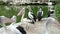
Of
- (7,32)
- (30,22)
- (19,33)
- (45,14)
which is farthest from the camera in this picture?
(45,14)

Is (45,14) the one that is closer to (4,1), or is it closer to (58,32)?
(58,32)

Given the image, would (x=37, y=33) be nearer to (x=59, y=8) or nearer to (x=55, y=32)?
(x=55, y=32)

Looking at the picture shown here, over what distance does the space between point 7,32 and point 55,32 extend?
180 centimetres

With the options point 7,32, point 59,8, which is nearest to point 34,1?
point 59,8

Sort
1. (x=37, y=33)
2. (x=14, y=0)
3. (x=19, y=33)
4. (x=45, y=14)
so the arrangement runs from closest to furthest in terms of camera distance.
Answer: (x=19, y=33) → (x=37, y=33) → (x=45, y=14) → (x=14, y=0)

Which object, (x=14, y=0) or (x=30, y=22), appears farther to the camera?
(x=14, y=0)

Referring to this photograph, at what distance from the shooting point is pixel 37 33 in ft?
15.7

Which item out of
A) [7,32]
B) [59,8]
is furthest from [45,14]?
[7,32]

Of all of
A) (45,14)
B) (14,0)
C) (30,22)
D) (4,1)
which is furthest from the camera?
(14,0)

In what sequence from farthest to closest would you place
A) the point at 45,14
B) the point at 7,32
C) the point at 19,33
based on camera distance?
the point at 45,14
the point at 7,32
the point at 19,33

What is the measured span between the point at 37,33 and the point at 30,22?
158cm

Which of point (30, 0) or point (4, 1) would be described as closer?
point (4, 1)

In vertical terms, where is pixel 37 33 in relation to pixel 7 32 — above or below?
below

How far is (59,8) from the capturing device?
21.0 feet
